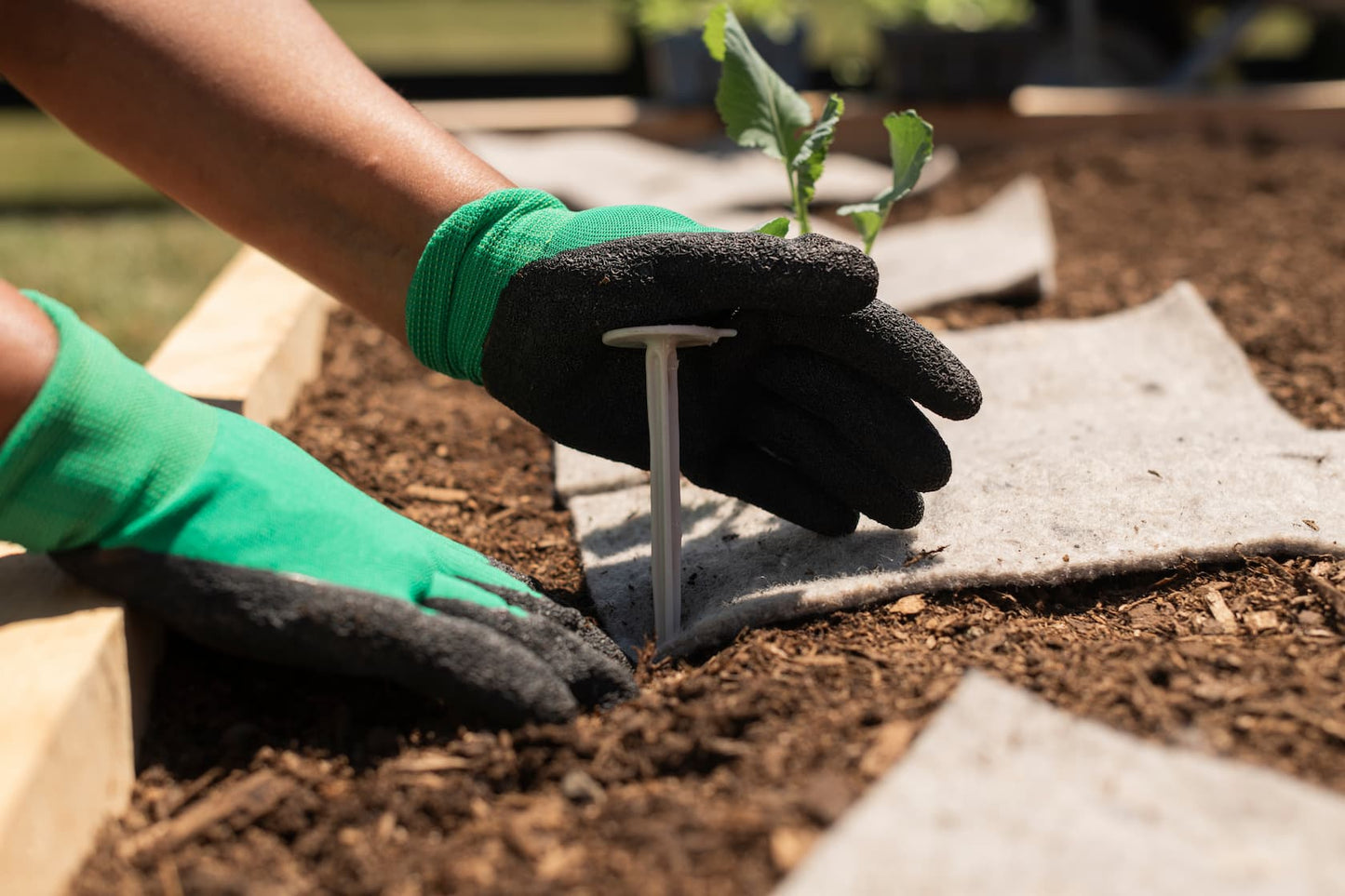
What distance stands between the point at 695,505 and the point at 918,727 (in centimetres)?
81

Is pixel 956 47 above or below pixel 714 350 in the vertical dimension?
above

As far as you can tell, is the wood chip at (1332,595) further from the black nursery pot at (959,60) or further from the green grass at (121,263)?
the black nursery pot at (959,60)

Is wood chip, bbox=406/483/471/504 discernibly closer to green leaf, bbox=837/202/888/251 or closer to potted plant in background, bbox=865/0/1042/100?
green leaf, bbox=837/202/888/251

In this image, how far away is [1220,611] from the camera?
1.49 metres

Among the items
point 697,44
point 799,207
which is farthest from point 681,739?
point 697,44

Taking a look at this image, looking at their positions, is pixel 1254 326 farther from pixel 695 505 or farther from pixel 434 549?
pixel 434 549

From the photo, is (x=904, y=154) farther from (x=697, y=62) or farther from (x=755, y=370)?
(x=697, y=62)

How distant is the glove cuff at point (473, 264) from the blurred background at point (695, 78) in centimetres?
195

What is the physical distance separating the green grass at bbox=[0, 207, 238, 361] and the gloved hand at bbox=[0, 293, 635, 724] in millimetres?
2085

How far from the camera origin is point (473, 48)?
442 inches

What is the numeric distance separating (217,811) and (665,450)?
2.23ft

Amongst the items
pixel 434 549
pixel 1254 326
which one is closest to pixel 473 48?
pixel 1254 326

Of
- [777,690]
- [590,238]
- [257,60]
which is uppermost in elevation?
[257,60]

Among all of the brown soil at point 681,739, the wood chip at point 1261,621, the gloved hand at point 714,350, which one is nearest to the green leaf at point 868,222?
the gloved hand at point 714,350
